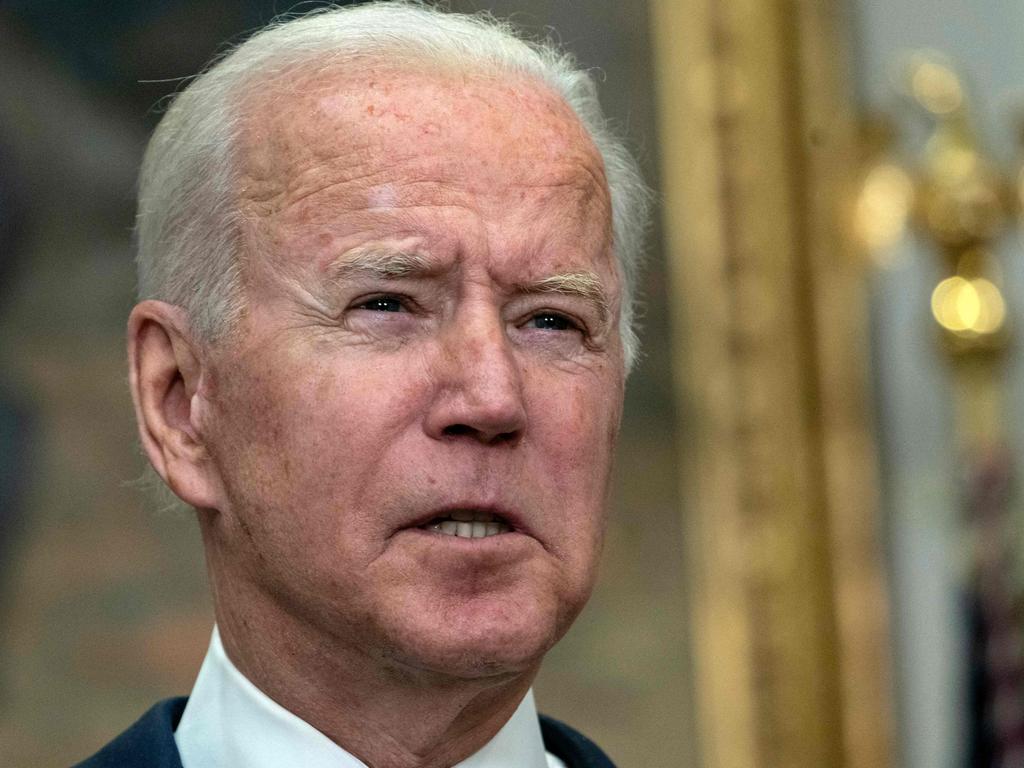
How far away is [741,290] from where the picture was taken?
6.38 meters

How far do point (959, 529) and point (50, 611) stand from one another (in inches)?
133

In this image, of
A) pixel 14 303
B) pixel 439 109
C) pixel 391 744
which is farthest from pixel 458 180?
pixel 14 303

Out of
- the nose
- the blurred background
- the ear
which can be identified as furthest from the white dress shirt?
the blurred background

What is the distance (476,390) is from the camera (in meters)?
2.16

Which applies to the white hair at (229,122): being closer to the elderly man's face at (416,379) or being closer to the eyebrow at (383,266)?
the elderly man's face at (416,379)

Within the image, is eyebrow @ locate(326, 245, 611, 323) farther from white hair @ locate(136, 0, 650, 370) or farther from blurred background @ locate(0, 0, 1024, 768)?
blurred background @ locate(0, 0, 1024, 768)

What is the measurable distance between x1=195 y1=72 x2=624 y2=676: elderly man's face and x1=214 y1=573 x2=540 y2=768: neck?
36 mm

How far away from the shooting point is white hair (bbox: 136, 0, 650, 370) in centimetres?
238

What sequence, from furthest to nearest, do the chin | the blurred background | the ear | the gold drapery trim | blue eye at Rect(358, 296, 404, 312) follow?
the gold drapery trim < the blurred background < the ear < blue eye at Rect(358, 296, 404, 312) < the chin

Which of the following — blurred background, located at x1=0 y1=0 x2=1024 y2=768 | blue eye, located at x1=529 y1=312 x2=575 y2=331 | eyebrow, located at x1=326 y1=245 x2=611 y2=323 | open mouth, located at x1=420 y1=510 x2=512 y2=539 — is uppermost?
eyebrow, located at x1=326 y1=245 x2=611 y2=323

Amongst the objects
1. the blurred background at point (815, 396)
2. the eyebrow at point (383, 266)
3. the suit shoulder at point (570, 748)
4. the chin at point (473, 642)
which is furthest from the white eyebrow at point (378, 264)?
the blurred background at point (815, 396)

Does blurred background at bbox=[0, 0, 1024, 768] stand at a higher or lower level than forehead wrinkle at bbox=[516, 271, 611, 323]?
lower

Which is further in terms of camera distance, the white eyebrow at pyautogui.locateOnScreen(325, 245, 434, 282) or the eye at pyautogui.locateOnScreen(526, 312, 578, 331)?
the eye at pyautogui.locateOnScreen(526, 312, 578, 331)

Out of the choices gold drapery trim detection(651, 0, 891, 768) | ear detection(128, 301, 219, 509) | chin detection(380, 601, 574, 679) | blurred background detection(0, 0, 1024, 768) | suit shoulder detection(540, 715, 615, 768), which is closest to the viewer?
chin detection(380, 601, 574, 679)
